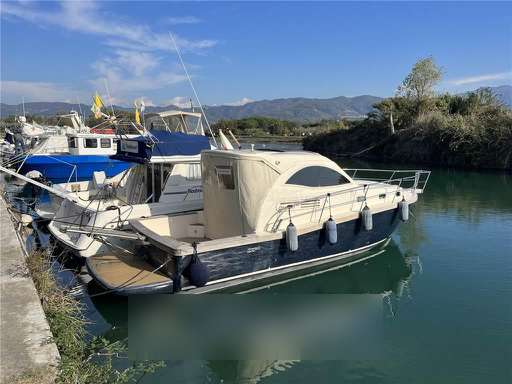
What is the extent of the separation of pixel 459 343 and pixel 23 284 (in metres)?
5.87

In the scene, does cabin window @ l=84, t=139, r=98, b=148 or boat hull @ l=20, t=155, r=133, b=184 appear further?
cabin window @ l=84, t=139, r=98, b=148

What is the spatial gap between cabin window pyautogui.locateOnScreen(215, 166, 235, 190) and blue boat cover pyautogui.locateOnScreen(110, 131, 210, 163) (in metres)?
2.08

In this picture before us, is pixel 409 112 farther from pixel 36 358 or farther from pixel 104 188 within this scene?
pixel 36 358

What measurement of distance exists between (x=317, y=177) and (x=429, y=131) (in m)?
25.9

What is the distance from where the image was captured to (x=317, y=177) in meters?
9.09

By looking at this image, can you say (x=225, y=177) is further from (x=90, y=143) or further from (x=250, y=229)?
(x=90, y=143)

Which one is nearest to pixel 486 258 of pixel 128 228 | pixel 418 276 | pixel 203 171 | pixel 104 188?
pixel 418 276

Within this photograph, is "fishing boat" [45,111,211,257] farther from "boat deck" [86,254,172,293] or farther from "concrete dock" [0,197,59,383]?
"concrete dock" [0,197,59,383]

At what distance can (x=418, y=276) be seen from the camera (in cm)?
927

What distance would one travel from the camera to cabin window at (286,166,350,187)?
8.72m

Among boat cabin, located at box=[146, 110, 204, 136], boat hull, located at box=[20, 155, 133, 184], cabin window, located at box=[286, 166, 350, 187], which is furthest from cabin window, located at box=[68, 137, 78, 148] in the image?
cabin window, located at box=[286, 166, 350, 187]

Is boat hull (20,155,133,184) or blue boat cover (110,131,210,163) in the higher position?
blue boat cover (110,131,210,163)

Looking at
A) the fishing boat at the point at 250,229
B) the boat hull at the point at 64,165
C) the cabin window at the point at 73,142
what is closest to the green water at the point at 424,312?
the fishing boat at the point at 250,229

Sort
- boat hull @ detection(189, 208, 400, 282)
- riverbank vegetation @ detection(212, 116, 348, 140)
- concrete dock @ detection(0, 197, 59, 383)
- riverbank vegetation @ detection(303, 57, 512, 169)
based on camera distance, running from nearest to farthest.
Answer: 1. concrete dock @ detection(0, 197, 59, 383)
2. boat hull @ detection(189, 208, 400, 282)
3. riverbank vegetation @ detection(303, 57, 512, 169)
4. riverbank vegetation @ detection(212, 116, 348, 140)
